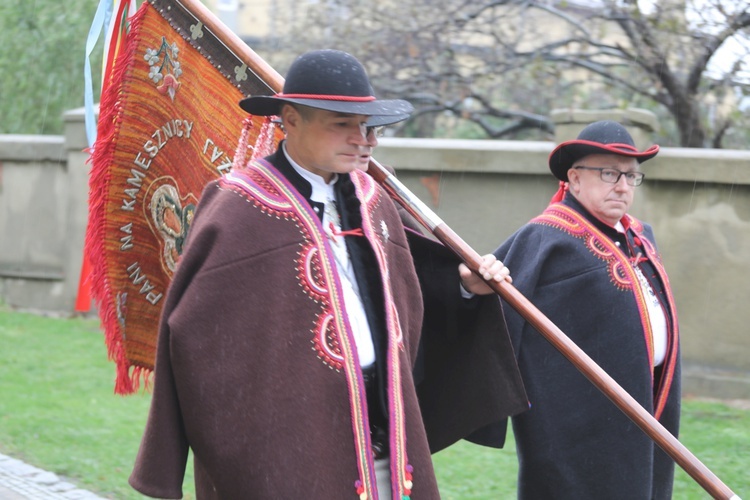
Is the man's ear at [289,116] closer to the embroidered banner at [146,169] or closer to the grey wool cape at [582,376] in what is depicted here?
the embroidered banner at [146,169]

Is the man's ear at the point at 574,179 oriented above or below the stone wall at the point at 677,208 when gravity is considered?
above

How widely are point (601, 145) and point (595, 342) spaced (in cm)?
78

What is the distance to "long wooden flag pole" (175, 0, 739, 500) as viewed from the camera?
11.0ft

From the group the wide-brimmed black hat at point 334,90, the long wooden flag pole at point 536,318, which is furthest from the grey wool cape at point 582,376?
the wide-brimmed black hat at point 334,90

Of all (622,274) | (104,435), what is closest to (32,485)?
(104,435)

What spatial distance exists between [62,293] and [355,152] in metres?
8.63

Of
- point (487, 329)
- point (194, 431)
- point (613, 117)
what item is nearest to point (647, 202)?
point (613, 117)

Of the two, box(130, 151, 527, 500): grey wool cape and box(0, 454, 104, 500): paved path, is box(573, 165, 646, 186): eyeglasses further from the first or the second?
box(0, 454, 104, 500): paved path

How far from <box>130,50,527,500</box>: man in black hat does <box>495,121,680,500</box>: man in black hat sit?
115 cm

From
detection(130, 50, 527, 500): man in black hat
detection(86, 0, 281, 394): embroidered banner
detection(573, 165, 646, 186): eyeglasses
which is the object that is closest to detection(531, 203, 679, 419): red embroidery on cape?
detection(573, 165, 646, 186): eyeglasses

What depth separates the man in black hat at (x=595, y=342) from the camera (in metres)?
4.29

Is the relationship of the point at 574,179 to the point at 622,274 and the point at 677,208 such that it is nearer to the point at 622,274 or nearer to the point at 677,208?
the point at 622,274

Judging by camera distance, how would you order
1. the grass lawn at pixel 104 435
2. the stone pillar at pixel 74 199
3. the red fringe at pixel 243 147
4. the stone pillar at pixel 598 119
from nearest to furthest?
the red fringe at pixel 243 147
the grass lawn at pixel 104 435
the stone pillar at pixel 598 119
the stone pillar at pixel 74 199

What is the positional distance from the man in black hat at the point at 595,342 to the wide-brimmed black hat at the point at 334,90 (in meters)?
1.37
